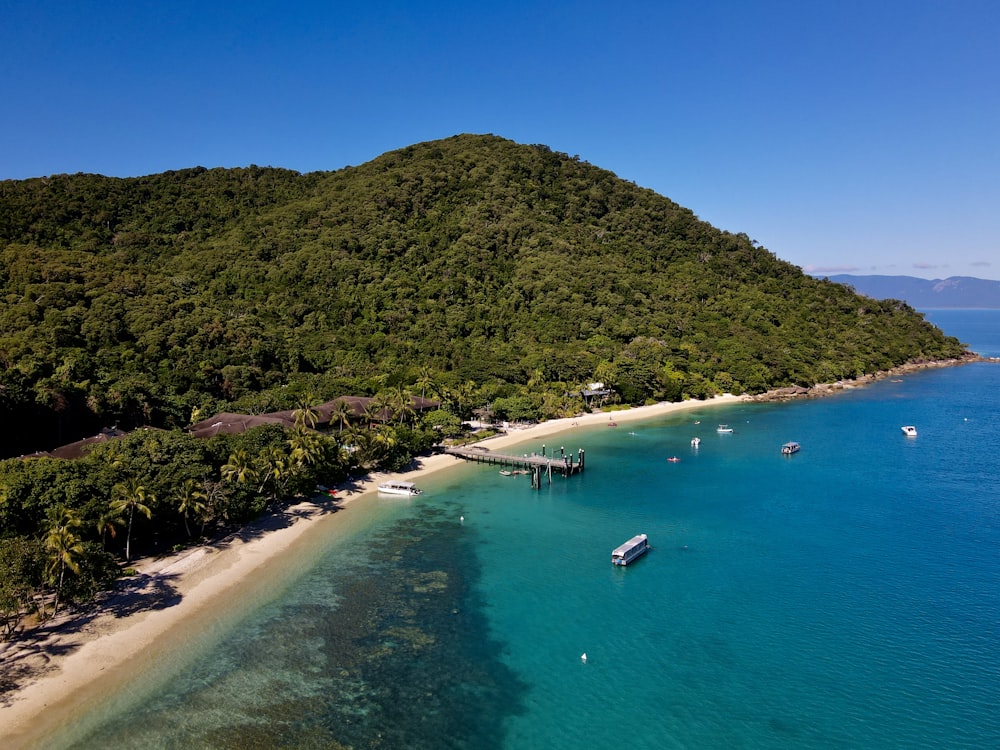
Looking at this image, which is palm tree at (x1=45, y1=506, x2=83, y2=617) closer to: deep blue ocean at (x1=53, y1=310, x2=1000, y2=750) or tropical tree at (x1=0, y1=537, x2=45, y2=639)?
tropical tree at (x1=0, y1=537, x2=45, y2=639)

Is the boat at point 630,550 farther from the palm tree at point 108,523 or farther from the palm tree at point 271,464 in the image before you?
the palm tree at point 108,523

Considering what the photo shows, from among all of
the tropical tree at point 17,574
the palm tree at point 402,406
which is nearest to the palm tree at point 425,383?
the palm tree at point 402,406

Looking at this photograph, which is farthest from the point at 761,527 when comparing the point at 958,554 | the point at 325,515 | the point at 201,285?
the point at 201,285

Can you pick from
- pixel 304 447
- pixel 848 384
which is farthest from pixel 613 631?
pixel 848 384

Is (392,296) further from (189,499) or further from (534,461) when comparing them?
(189,499)

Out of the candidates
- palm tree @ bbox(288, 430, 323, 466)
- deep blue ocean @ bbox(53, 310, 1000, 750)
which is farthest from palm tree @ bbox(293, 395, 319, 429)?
deep blue ocean @ bbox(53, 310, 1000, 750)
